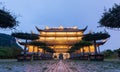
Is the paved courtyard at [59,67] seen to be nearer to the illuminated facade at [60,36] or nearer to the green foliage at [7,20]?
the green foliage at [7,20]

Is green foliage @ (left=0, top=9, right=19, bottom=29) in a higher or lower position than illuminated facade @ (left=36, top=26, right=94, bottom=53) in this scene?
lower

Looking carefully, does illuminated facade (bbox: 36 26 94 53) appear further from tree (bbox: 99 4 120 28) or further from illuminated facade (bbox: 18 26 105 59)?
tree (bbox: 99 4 120 28)

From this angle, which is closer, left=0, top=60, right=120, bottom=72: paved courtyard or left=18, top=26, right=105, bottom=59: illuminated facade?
left=0, top=60, right=120, bottom=72: paved courtyard

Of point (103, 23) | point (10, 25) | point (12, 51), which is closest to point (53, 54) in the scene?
point (12, 51)

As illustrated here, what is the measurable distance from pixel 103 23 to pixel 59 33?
82.1 m

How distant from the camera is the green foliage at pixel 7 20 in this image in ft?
53.3

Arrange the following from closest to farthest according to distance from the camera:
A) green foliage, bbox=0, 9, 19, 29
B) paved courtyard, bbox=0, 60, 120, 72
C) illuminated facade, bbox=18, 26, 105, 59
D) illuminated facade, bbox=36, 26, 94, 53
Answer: paved courtyard, bbox=0, 60, 120, 72 < green foliage, bbox=0, 9, 19, 29 < illuminated facade, bbox=18, 26, 105, 59 < illuminated facade, bbox=36, 26, 94, 53

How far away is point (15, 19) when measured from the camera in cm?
1734

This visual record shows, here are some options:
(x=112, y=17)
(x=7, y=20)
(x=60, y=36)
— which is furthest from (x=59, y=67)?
(x=60, y=36)

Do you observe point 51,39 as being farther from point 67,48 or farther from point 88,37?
point 88,37

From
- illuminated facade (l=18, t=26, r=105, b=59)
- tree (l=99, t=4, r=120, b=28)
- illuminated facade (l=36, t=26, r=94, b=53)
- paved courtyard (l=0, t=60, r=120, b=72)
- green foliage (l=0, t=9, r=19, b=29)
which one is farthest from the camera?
illuminated facade (l=36, t=26, r=94, b=53)

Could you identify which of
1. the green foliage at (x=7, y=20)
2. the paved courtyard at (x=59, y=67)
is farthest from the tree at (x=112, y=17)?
the green foliage at (x=7, y=20)

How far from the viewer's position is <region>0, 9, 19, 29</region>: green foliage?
16.2m

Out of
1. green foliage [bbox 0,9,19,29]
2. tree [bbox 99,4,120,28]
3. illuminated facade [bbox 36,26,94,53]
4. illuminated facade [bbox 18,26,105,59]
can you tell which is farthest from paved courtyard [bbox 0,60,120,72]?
illuminated facade [bbox 36,26,94,53]
